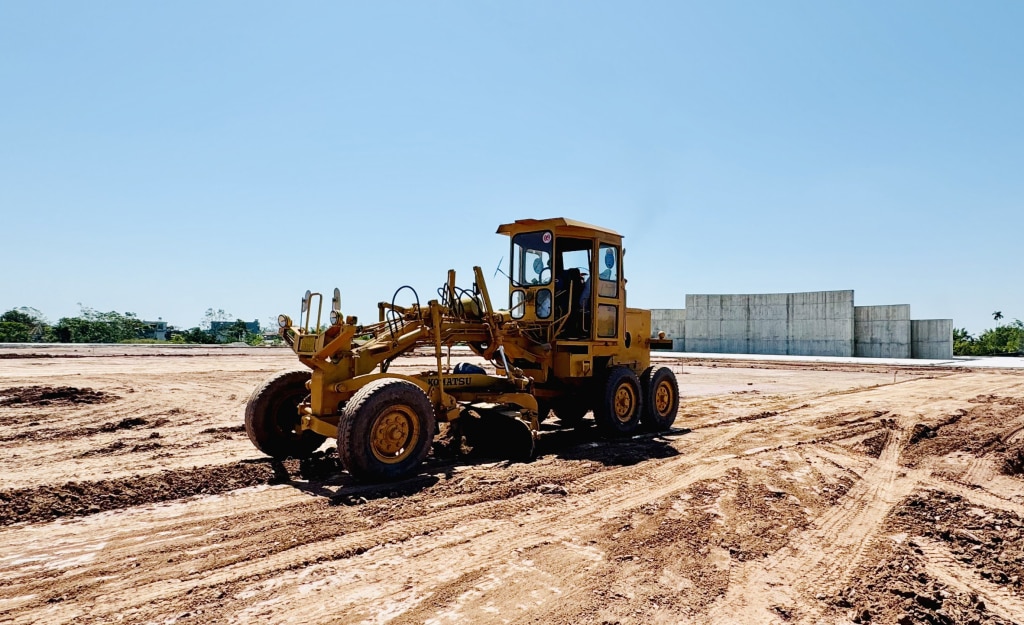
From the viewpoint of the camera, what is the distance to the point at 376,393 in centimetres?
635

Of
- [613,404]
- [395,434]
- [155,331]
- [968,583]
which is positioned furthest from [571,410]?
[155,331]

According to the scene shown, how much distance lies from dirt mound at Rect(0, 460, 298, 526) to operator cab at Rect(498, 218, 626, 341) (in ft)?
13.3

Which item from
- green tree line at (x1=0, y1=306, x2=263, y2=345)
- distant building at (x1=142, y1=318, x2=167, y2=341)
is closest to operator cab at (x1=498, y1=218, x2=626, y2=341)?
green tree line at (x1=0, y1=306, x2=263, y2=345)

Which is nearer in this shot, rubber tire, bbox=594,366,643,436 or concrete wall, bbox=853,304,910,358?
rubber tire, bbox=594,366,643,436

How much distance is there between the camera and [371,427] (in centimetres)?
631

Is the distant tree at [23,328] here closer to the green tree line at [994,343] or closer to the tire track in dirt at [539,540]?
the tire track in dirt at [539,540]

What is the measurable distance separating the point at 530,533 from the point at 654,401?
5.68m

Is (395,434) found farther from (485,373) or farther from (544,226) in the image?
(544,226)

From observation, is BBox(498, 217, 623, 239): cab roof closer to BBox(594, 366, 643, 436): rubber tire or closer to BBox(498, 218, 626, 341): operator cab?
BBox(498, 218, 626, 341): operator cab

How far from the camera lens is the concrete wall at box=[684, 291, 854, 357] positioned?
41812 mm

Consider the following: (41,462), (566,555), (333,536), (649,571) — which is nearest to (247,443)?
(41,462)

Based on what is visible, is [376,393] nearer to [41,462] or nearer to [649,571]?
[649,571]

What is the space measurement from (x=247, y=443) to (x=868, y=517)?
718cm

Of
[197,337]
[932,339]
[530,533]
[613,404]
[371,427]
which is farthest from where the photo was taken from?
[197,337]
